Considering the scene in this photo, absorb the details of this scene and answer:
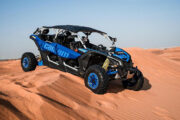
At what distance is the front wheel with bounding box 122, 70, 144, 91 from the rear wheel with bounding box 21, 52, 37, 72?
3.59 metres

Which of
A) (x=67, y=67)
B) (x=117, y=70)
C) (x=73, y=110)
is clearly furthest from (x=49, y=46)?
(x=73, y=110)

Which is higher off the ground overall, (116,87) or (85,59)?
(85,59)

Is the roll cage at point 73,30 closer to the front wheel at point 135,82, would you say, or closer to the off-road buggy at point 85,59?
the off-road buggy at point 85,59

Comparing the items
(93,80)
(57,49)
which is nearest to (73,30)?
(57,49)

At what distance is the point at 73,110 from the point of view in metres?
3.41

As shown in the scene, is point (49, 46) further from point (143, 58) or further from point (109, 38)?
point (143, 58)

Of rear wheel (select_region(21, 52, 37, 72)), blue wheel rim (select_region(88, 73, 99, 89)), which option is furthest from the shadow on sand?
rear wheel (select_region(21, 52, 37, 72))

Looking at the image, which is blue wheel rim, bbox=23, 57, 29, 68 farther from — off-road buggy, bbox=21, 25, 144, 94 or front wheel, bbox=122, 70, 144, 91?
front wheel, bbox=122, 70, 144, 91

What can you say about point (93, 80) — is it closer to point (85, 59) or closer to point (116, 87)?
point (85, 59)

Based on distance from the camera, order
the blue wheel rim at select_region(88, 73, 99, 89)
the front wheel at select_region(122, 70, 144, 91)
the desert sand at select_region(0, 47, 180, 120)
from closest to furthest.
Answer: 1. the desert sand at select_region(0, 47, 180, 120)
2. the blue wheel rim at select_region(88, 73, 99, 89)
3. the front wheel at select_region(122, 70, 144, 91)

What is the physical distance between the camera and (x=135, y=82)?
238 inches

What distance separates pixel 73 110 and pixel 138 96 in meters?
2.91

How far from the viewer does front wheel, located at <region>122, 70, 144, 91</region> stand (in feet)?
19.1

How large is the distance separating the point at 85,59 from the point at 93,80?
2.61ft
